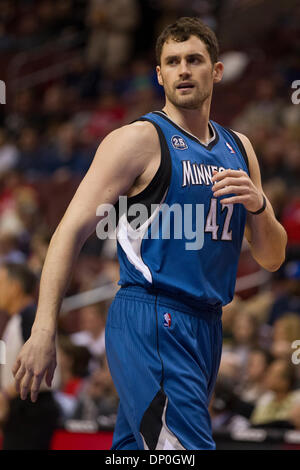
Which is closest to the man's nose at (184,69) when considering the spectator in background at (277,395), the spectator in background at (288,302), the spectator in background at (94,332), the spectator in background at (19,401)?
the spectator in background at (19,401)

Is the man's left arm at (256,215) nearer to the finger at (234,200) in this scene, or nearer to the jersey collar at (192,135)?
the finger at (234,200)

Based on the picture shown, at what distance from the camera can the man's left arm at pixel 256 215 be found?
2.90m

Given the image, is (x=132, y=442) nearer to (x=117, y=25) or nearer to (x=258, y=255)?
(x=258, y=255)

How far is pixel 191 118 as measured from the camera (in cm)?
323

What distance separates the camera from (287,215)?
793 cm

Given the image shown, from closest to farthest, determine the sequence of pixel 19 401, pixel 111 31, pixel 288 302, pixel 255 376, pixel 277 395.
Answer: pixel 19 401 → pixel 277 395 → pixel 255 376 → pixel 288 302 → pixel 111 31

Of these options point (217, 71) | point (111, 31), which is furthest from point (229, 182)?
point (111, 31)

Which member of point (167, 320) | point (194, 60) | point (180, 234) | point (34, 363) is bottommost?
point (34, 363)

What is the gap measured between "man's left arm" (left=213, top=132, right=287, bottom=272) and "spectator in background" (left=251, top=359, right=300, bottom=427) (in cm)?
245

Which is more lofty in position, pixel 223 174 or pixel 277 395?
pixel 223 174

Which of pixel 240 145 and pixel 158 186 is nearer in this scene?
pixel 158 186

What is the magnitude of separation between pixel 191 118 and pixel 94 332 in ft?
14.8

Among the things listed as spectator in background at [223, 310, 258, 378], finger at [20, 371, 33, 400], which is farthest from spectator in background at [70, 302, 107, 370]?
finger at [20, 371, 33, 400]

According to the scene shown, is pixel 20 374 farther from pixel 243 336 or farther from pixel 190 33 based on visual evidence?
pixel 243 336
